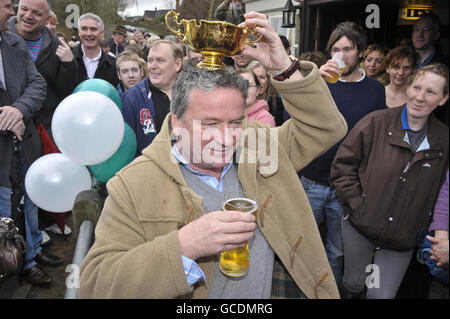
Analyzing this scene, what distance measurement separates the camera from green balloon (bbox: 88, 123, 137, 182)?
9.70 feet

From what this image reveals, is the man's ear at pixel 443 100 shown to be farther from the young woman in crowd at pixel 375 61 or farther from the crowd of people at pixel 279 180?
the young woman in crowd at pixel 375 61

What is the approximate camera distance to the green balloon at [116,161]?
9.70ft

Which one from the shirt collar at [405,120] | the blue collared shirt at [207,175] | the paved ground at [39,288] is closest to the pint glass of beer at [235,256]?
the blue collared shirt at [207,175]

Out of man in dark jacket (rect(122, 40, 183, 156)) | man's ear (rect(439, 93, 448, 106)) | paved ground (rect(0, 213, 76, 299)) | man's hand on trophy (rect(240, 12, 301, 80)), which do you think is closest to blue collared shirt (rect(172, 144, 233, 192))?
man's hand on trophy (rect(240, 12, 301, 80))

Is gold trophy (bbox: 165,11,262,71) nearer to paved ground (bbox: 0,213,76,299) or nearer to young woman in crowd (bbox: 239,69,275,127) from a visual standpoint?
young woman in crowd (bbox: 239,69,275,127)

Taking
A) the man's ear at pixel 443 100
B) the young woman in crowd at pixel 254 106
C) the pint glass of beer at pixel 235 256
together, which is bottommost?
the pint glass of beer at pixel 235 256

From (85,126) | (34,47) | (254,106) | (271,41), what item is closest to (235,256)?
(271,41)

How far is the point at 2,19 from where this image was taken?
2695 millimetres

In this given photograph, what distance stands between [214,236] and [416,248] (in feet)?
4.93

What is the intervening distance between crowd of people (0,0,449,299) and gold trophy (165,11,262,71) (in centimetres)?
8

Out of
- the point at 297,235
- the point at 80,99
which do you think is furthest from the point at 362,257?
the point at 80,99

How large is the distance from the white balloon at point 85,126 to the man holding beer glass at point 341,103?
176 centimetres

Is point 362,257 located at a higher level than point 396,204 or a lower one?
lower
